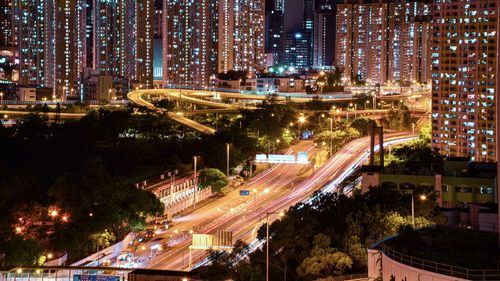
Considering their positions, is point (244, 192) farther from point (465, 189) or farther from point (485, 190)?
point (485, 190)

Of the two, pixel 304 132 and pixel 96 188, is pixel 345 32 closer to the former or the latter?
pixel 304 132

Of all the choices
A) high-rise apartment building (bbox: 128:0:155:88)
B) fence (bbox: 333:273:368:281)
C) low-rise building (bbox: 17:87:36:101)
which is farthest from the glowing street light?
high-rise apartment building (bbox: 128:0:155:88)

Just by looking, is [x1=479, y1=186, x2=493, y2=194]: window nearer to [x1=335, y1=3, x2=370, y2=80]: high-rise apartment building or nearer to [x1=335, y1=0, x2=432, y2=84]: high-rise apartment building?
[x1=335, y1=0, x2=432, y2=84]: high-rise apartment building

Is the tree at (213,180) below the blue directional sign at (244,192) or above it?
above

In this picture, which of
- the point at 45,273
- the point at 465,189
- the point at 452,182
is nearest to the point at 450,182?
the point at 452,182

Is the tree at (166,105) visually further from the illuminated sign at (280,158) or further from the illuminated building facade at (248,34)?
the illuminated building facade at (248,34)

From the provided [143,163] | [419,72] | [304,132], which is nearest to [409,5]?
[419,72]

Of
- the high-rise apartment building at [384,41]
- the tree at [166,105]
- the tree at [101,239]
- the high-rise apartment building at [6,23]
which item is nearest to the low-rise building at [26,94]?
the tree at [166,105]

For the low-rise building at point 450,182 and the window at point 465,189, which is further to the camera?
the window at point 465,189

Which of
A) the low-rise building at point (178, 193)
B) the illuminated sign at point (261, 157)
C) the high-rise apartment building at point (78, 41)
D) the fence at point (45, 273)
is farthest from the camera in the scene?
the high-rise apartment building at point (78, 41)
